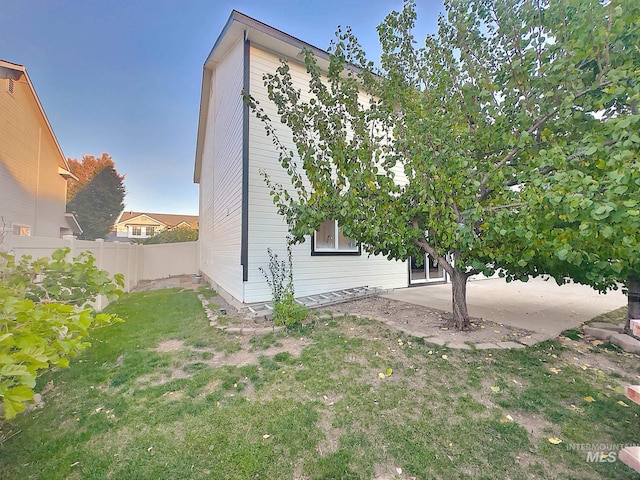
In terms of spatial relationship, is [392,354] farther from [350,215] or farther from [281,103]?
[281,103]

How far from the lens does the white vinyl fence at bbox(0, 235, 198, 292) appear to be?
13.9 ft

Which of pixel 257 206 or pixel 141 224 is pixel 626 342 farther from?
pixel 141 224

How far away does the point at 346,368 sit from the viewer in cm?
346

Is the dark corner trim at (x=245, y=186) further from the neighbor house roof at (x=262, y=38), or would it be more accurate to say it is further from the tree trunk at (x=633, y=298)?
the tree trunk at (x=633, y=298)

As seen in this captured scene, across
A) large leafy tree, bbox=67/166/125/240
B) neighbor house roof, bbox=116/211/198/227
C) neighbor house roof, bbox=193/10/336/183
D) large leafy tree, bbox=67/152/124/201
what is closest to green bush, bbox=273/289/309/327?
neighbor house roof, bbox=193/10/336/183

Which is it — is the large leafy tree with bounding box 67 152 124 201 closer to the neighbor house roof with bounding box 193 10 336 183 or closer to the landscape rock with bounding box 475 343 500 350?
the neighbor house roof with bounding box 193 10 336 183

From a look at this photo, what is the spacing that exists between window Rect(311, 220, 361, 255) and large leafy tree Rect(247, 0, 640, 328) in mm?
2665

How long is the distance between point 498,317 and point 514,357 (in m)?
1.87

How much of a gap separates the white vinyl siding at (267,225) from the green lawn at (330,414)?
2522 mm

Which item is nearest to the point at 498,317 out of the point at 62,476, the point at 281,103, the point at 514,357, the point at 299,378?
the point at 514,357

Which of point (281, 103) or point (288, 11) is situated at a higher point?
point (288, 11)

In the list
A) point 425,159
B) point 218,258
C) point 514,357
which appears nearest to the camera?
point 514,357

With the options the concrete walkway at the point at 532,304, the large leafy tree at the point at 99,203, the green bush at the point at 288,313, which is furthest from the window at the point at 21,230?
the large leafy tree at the point at 99,203

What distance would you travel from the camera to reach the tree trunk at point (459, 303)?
4492 millimetres
